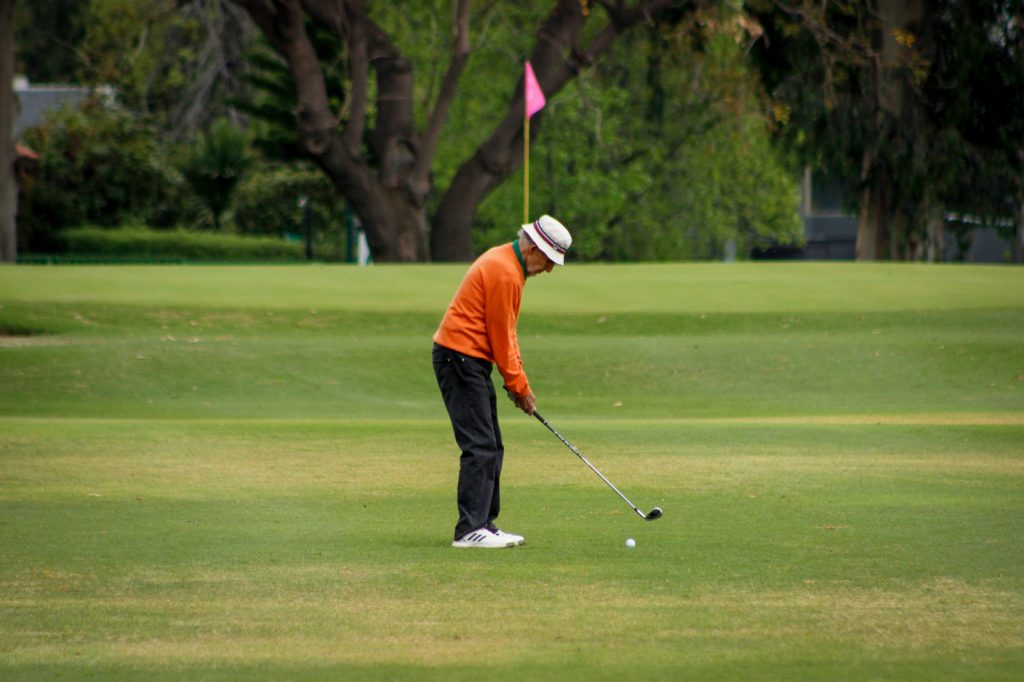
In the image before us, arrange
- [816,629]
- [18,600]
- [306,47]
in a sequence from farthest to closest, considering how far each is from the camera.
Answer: [306,47], [18,600], [816,629]

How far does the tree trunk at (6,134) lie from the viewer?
39.0m

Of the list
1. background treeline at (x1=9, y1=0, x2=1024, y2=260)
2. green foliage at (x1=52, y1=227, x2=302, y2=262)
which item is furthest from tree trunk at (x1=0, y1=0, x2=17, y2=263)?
green foliage at (x1=52, y1=227, x2=302, y2=262)

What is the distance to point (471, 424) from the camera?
8.73 meters

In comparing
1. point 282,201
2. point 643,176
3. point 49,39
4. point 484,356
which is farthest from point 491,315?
point 49,39

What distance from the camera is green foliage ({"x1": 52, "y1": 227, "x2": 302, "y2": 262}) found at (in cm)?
4478

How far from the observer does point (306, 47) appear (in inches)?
1394

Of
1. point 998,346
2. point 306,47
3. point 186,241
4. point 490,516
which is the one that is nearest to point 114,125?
point 186,241

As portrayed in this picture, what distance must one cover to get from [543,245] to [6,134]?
112ft

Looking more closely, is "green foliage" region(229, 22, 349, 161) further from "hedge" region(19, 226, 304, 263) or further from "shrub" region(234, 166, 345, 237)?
"shrub" region(234, 166, 345, 237)

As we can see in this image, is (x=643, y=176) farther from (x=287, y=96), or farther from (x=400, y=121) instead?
(x=400, y=121)

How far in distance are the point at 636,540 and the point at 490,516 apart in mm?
810

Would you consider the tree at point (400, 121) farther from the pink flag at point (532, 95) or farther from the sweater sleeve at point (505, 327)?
the sweater sleeve at point (505, 327)

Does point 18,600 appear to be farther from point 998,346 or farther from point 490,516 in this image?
point 998,346

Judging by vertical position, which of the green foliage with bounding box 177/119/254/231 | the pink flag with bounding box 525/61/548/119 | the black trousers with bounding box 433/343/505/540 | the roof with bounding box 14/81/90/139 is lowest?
the black trousers with bounding box 433/343/505/540
